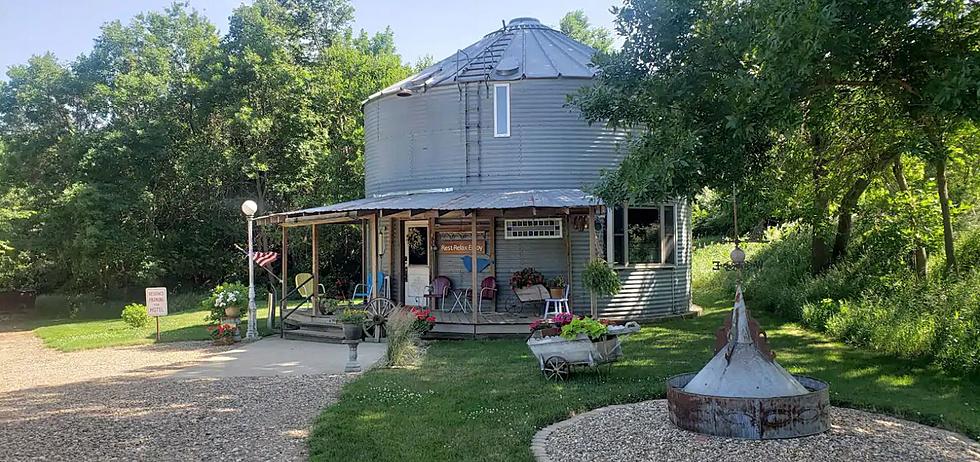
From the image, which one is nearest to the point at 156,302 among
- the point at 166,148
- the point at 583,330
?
the point at 583,330

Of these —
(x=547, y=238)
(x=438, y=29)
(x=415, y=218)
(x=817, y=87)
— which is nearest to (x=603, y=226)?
(x=547, y=238)

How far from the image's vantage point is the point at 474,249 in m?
12.5

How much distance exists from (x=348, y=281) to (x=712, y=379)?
21026mm

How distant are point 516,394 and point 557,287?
6.11m

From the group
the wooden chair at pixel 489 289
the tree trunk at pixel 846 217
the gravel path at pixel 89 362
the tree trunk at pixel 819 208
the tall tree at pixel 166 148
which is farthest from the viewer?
the tall tree at pixel 166 148

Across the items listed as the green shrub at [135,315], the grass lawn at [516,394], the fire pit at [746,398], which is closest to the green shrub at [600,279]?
the grass lawn at [516,394]

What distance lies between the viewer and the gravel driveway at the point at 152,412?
616 cm

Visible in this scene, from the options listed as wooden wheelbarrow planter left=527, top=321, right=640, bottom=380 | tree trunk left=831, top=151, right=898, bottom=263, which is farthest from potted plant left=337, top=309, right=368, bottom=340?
tree trunk left=831, top=151, right=898, bottom=263

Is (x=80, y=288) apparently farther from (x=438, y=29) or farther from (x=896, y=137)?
(x=896, y=137)

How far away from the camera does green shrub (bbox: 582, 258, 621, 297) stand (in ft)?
40.3

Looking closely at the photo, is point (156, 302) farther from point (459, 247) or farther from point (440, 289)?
point (459, 247)

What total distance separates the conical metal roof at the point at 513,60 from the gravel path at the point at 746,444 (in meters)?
10.1

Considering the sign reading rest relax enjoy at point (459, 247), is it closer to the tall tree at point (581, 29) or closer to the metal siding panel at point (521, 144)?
the metal siding panel at point (521, 144)

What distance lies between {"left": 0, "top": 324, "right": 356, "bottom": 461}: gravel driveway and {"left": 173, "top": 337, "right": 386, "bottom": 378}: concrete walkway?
0.35 metres
